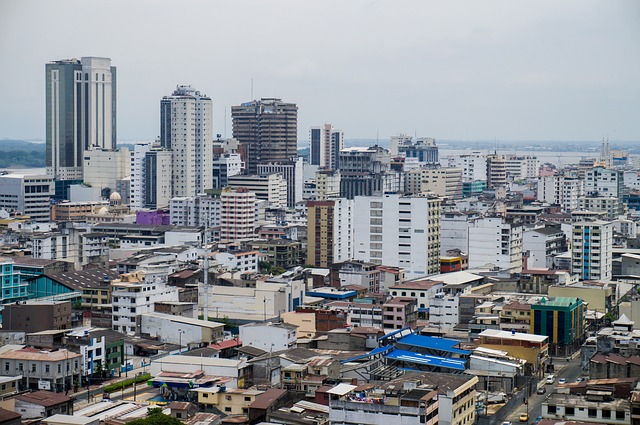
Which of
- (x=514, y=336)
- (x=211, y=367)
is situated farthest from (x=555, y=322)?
(x=211, y=367)

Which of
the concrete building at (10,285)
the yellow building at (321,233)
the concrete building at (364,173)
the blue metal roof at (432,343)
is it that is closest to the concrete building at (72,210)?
the concrete building at (364,173)

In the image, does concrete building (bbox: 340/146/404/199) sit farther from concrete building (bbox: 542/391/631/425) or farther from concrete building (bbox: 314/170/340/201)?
concrete building (bbox: 542/391/631/425)

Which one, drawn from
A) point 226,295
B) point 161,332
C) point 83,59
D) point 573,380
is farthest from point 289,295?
point 83,59

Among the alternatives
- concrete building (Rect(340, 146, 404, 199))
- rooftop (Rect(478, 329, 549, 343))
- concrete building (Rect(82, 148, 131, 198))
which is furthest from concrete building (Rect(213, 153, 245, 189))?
rooftop (Rect(478, 329, 549, 343))

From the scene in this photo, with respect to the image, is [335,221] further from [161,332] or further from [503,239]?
[161,332]

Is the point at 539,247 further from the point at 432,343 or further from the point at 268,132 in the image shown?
the point at 268,132

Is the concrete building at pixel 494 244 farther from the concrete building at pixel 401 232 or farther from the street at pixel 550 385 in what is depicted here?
the street at pixel 550 385

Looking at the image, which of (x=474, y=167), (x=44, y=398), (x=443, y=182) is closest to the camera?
(x=44, y=398)
